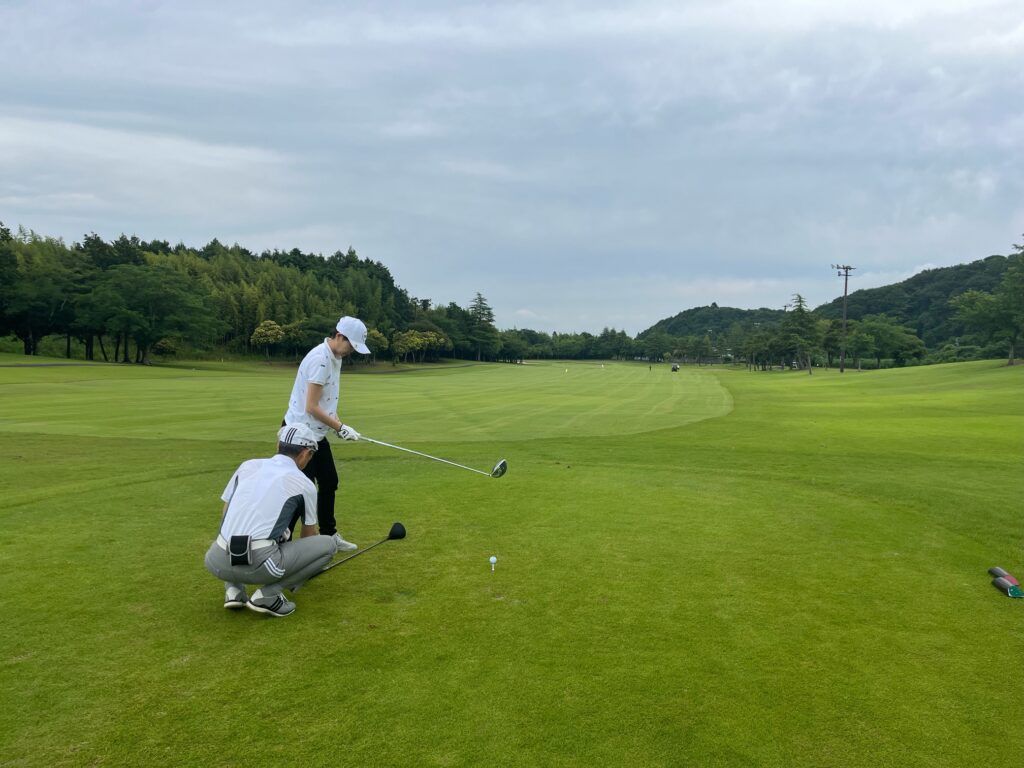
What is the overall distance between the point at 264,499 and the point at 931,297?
591 ft

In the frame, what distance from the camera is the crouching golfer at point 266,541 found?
532cm

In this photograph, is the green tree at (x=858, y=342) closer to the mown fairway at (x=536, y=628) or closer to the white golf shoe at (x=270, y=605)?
the mown fairway at (x=536, y=628)

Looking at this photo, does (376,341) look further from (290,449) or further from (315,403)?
(290,449)

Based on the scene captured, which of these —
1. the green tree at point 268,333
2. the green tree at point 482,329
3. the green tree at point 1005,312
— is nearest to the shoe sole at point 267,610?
the green tree at point 1005,312

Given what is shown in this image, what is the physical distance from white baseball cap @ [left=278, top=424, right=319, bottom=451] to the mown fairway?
1444mm

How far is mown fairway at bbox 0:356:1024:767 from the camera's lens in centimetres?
382

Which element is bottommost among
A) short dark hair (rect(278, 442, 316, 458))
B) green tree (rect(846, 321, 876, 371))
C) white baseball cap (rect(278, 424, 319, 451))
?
short dark hair (rect(278, 442, 316, 458))

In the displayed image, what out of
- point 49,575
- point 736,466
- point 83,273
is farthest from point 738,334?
point 49,575

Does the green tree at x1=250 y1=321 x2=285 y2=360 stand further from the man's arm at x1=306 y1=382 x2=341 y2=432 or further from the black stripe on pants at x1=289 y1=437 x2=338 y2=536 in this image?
the man's arm at x1=306 y1=382 x2=341 y2=432

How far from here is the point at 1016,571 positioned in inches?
281

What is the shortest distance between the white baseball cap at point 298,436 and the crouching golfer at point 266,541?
366 mm

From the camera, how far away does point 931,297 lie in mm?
151750

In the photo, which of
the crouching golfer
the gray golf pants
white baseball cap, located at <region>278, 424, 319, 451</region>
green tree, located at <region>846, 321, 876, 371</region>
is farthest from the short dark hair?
green tree, located at <region>846, 321, 876, 371</region>

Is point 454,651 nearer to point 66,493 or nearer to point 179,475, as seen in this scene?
point 66,493
